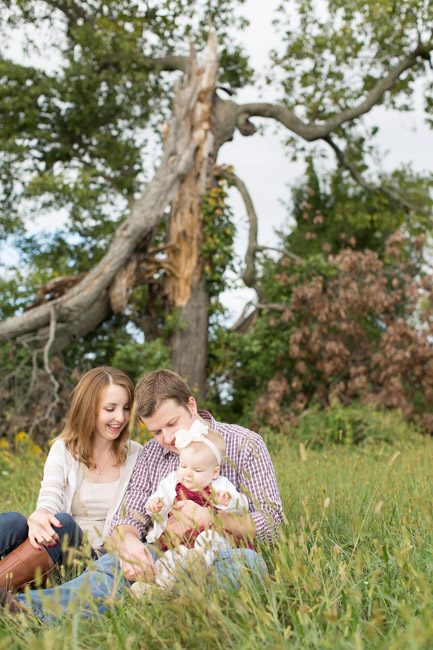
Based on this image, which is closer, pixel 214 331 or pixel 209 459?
pixel 209 459

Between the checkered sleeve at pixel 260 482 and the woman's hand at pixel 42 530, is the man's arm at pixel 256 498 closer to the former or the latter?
the checkered sleeve at pixel 260 482

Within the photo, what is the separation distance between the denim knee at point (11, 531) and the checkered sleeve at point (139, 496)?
441mm

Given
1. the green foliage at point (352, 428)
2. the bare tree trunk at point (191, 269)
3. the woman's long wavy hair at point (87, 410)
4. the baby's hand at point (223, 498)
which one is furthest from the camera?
the bare tree trunk at point (191, 269)

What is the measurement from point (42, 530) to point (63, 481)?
512mm

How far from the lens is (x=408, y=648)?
1818 millimetres

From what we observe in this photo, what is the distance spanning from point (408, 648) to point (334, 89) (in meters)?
12.5

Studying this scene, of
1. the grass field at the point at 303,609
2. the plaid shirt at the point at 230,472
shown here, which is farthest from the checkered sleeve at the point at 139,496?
the grass field at the point at 303,609

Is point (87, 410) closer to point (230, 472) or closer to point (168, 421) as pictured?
point (168, 421)

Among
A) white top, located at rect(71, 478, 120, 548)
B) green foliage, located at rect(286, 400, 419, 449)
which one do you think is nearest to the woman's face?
white top, located at rect(71, 478, 120, 548)

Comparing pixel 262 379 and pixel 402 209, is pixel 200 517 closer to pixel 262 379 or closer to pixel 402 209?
pixel 262 379

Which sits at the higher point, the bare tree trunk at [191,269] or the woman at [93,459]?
the bare tree trunk at [191,269]

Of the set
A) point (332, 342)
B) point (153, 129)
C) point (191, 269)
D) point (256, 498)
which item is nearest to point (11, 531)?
point (256, 498)

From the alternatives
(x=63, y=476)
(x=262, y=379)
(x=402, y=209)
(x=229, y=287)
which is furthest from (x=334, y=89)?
(x=63, y=476)

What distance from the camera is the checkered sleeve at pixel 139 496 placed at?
123 inches
